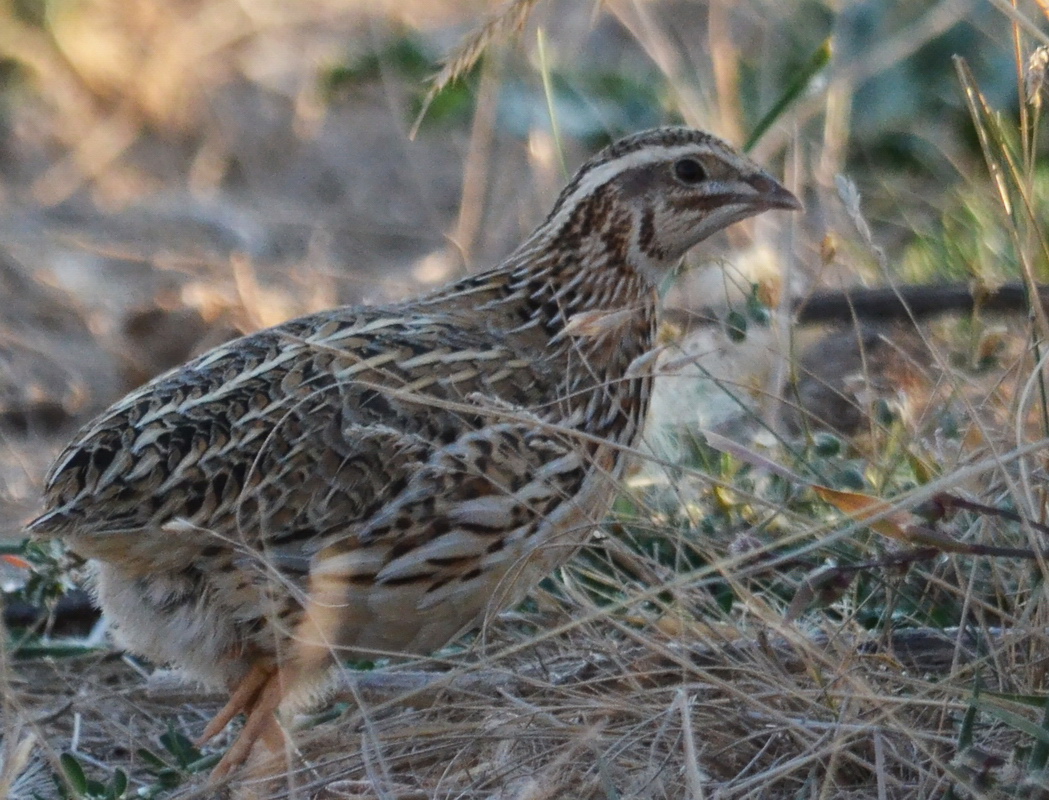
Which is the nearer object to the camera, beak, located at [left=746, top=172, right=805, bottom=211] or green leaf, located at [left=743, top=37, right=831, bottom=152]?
beak, located at [left=746, top=172, right=805, bottom=211]

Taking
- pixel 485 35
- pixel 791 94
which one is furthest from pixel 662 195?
pixel 485 35

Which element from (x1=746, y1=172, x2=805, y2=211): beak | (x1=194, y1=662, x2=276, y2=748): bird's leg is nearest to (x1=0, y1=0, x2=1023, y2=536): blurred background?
(x1=746, y1=172, x2=805, y2=211): beak

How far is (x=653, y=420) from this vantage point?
4.63 metres

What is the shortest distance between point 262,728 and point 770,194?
5.93 ft

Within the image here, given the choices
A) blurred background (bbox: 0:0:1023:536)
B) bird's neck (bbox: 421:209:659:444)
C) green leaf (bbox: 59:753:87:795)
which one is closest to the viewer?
green leaf (bbox: 59:753:87:795)

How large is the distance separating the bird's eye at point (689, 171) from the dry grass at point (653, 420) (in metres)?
0.32

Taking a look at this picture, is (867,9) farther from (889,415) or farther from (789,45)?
(889,415)

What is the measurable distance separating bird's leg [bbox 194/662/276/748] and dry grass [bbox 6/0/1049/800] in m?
0.17

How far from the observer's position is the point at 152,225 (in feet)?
25.0

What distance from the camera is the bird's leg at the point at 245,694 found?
11.8 ft

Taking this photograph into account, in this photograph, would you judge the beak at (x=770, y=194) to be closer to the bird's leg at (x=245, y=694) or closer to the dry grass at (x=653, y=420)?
the dry grass at (x=653, y=420)

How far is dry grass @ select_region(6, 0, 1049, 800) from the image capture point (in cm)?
295

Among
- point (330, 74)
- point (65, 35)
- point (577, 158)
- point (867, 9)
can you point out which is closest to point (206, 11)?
point (65, 35)

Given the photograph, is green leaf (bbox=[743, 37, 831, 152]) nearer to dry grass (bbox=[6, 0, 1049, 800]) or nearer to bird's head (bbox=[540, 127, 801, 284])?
bird's head (bbox=[540, 127, 801, 284])
